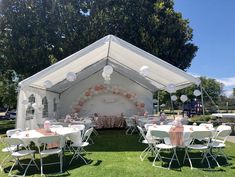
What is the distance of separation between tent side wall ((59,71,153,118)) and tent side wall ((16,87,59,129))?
42.8 inches

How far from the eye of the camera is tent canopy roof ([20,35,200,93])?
8.49m

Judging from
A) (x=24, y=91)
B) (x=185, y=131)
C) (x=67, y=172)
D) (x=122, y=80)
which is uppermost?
(x=122, y=80)

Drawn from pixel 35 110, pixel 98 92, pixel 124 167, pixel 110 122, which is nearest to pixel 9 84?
pixel 98 92

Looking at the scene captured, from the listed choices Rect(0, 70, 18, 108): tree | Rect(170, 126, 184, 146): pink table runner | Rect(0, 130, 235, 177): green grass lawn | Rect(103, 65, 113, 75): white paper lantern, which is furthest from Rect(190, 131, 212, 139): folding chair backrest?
Rect(0, 70, 18, 108): tree

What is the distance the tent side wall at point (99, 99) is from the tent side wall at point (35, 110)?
109 cm

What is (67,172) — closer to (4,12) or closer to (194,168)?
(194,168)

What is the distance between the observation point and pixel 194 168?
19.7ft

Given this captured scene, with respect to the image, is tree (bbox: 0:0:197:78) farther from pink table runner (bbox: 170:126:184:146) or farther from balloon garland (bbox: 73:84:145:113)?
pink table runner (bbox: 170:126:184:146)

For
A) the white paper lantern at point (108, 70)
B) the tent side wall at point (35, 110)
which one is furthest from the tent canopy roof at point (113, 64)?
the white paper lantern at point (108, 70)

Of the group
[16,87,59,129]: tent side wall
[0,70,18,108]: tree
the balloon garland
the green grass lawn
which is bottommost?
the green grass lawn

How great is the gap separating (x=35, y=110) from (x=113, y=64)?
14.5 feet

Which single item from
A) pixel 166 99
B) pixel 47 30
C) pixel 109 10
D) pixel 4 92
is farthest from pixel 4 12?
pixel 166 99

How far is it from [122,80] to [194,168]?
32.7 ft

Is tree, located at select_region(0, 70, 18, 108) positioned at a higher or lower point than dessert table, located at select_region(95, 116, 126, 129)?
higher
